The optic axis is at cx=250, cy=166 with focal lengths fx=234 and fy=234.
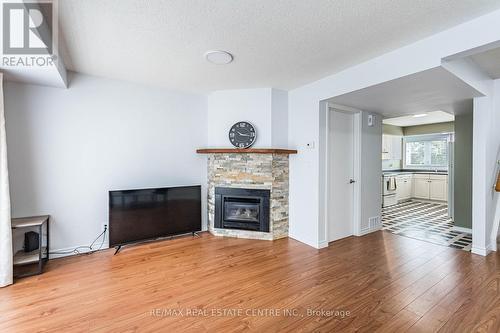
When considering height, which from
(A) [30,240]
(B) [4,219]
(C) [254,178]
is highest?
(C) [254,178]

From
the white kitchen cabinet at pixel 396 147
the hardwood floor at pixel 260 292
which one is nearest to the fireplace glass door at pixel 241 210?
the hardwood floor at pixel 260 292

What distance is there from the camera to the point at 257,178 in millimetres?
3662

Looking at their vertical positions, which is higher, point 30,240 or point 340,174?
point 340,174

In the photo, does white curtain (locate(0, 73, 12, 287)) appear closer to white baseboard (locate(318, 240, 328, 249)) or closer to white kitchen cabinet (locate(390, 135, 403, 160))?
white baseboard (locate(318, 240, 328, 249))

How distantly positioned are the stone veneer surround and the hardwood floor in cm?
51

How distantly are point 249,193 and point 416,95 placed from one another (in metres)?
2.59

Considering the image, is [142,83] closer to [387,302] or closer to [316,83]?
[316,83]

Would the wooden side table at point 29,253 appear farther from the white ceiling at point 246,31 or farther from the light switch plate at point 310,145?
the light switch plate at point 310,145

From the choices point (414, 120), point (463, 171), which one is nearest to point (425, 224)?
point (463, 171)

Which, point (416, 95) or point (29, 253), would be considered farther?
point (416, 95)

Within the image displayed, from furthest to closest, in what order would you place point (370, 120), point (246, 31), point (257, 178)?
point (370, 120), point (257, 178), point (246, 31)

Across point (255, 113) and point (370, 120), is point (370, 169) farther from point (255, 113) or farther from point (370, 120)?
point (255, 113)

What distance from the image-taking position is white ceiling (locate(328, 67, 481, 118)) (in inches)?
93.8

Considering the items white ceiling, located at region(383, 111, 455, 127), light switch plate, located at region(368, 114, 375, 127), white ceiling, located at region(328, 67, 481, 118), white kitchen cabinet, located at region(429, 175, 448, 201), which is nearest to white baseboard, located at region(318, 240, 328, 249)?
white ceiling, located at region(328, 67, 481, 118)
